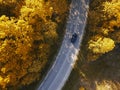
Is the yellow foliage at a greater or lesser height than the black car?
lesser

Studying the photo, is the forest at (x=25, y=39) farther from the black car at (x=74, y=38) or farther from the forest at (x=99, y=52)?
the forest at (x=99, y=52)

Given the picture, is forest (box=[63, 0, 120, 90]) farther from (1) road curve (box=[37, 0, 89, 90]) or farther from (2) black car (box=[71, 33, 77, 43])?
(2) black car (box=[71, 33, 77, 43])

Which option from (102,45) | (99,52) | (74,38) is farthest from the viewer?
(74,38)

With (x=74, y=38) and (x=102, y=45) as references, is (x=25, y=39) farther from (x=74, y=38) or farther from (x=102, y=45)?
(x=102, y=45)

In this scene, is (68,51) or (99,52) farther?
(68,51)

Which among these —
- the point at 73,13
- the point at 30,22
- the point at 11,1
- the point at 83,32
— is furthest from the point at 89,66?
the point at 11,1

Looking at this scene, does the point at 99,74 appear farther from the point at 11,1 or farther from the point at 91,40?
the point at 11,1

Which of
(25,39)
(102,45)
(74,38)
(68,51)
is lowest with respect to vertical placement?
(68,51)

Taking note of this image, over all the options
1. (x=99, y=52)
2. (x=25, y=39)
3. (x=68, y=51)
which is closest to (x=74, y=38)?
(x=68, y=51)

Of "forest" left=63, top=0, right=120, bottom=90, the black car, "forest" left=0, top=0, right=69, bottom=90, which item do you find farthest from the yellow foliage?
"forest" left=0, top=0, right=69, bottom=90
